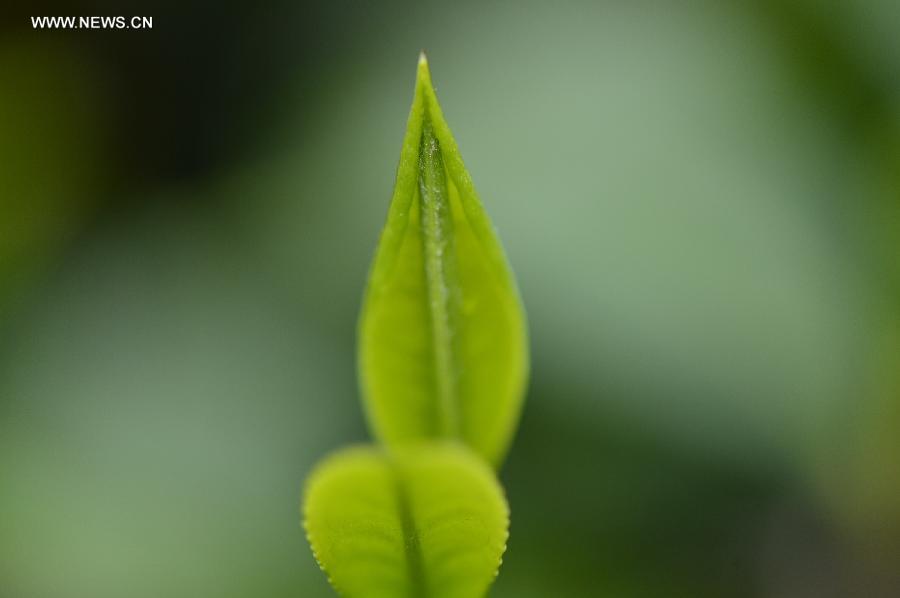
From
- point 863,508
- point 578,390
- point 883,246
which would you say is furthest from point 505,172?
point 863,508

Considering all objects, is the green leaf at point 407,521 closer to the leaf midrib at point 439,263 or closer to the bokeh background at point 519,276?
the leaf midrib at point 439,263

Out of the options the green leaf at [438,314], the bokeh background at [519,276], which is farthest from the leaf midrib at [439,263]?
the bokeh background at [519,276]

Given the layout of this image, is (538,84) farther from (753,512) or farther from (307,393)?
(753,512)

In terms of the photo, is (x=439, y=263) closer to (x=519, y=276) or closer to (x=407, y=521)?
(x=407, y=521)

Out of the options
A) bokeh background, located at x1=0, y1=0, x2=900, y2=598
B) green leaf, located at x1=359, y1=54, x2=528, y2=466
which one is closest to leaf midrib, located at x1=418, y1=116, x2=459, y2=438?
green leaf, located at x1=359, y1=54, x2=528, y2=466

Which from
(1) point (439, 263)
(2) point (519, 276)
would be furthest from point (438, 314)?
(2) point (519, 276)
